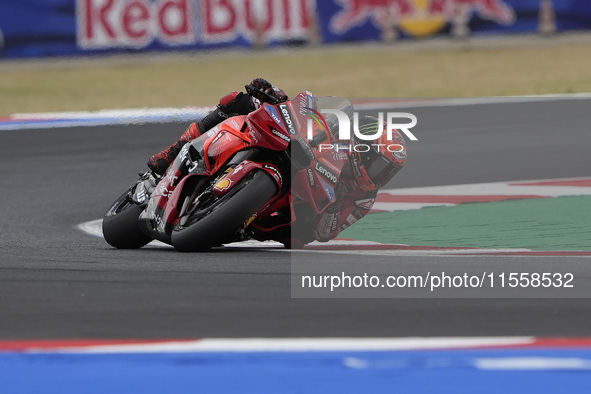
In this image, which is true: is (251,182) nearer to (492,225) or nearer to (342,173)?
(342,173)

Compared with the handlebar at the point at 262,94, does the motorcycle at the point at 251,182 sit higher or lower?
lower

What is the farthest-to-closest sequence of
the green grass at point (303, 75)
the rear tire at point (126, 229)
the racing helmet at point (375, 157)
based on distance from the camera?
the green grass at point (303, 75), the rear tire at point (126, 229), the racing helmet at point (375, 157)

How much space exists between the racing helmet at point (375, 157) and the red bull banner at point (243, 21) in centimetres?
1670

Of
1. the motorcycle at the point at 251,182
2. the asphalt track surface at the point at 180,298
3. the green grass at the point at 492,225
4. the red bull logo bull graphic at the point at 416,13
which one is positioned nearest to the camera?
the asphalt track surface at the point at 180,298

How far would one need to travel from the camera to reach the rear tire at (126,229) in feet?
23.4

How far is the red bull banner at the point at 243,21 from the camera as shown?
75.2 feet

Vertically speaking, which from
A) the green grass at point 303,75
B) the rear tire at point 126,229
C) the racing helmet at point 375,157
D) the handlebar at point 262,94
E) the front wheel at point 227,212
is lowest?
the green grass at point 303,75

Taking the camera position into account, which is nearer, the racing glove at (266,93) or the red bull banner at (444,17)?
the racing glove at (266,93)

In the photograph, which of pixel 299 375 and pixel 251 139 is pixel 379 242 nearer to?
pixel 251 139

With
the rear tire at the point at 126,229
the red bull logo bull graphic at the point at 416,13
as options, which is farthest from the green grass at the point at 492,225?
the red bull logo bull graphic at the point at 416,13

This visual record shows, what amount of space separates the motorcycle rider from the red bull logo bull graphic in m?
17.2

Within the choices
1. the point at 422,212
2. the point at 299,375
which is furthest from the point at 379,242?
the point at 299,375

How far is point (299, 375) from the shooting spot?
13.9 feet

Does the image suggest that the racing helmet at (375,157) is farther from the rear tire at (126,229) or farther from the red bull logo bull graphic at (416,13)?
the red bull logo bull graphic at (416,13)
